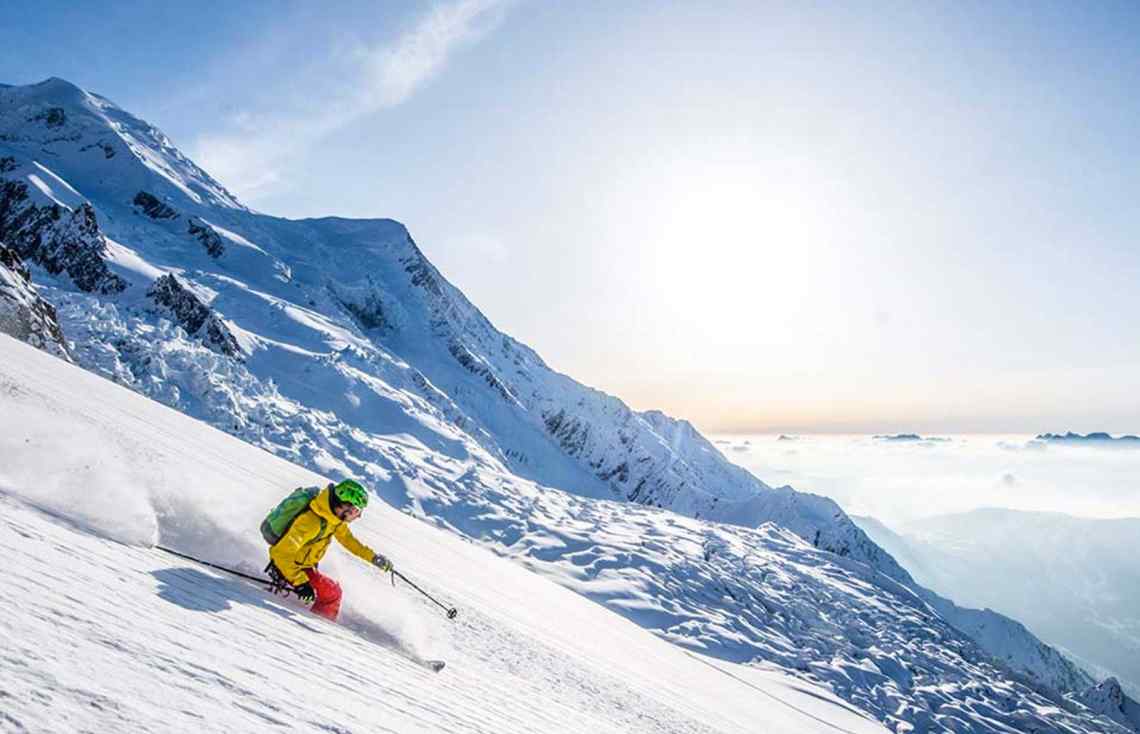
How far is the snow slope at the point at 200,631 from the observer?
3.32m

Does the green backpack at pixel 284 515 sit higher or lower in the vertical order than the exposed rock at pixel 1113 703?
lower

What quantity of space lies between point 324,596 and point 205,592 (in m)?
1.84

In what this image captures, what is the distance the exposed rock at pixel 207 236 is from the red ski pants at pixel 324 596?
91.1 m

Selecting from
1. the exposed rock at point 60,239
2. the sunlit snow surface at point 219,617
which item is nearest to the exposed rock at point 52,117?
the exposed rock at point 60,239

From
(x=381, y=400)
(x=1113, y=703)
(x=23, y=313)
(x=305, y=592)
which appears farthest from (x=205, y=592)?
(x=1113, y=703)

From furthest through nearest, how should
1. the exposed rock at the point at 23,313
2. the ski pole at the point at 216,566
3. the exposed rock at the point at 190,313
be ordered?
the exposed rock at the point at 190,313 → the exposed rock at the point at 23,313 → the ski pole at the point at 216,566

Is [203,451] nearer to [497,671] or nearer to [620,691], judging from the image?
[497,671]

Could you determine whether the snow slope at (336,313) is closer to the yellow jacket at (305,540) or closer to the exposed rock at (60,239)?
the exposed rock at (60,239)

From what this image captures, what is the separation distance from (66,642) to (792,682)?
54.1 m

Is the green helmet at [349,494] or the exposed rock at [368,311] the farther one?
the exposed rock at [368,311]

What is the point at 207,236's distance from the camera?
8388cm

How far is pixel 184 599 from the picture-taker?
5.35 meters

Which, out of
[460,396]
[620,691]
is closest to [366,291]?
[460,396]

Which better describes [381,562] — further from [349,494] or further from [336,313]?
[336,313]
